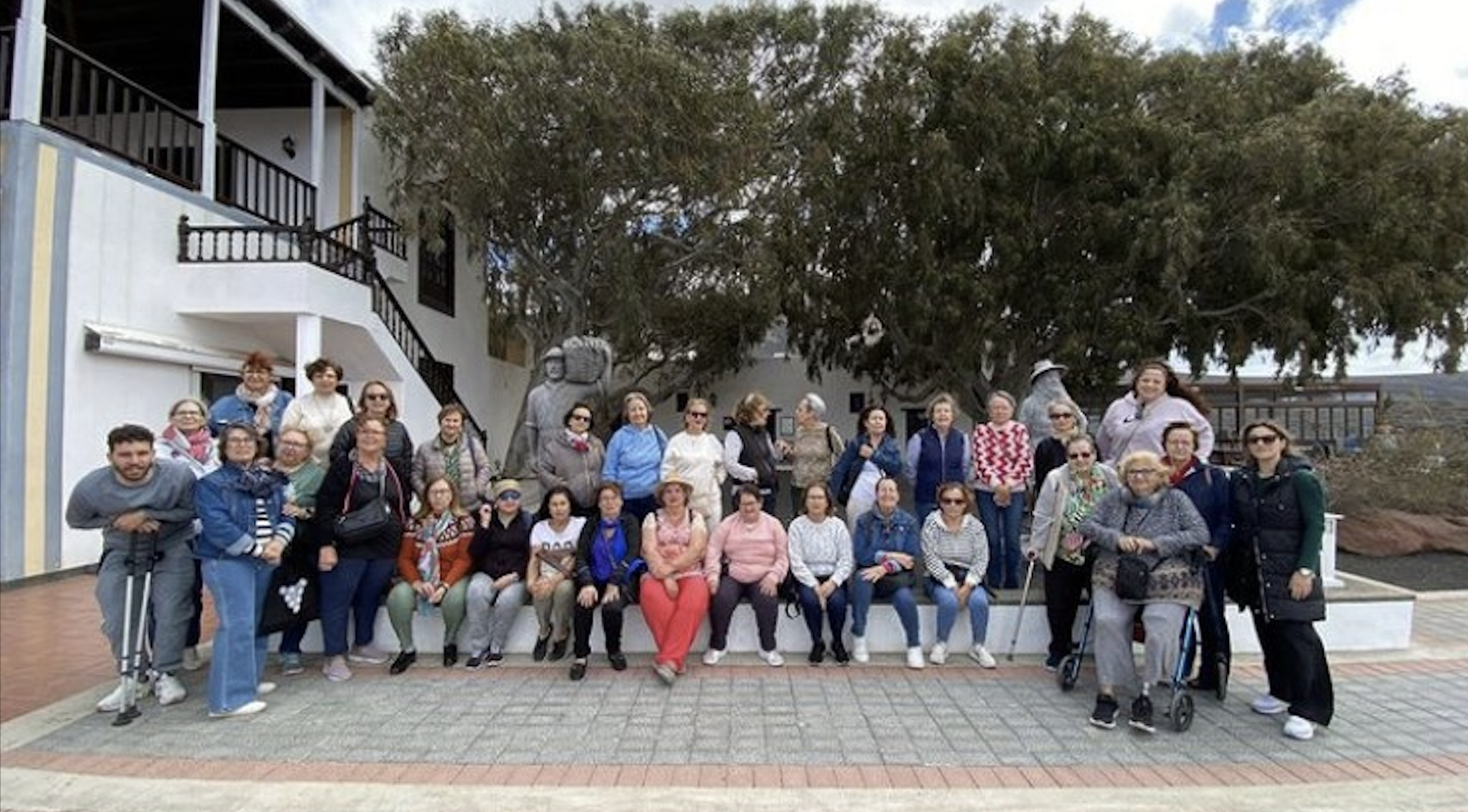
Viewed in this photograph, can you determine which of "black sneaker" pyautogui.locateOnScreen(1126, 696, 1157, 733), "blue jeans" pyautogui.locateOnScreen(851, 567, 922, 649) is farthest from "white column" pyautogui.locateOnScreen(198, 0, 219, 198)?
"black sneaker" pyautogui.locateOnScreen(1126, 696, 1157, 733)

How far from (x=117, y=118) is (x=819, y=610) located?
11.9m

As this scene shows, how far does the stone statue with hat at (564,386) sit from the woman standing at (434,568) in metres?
0.97

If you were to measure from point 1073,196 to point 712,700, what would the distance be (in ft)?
47.8

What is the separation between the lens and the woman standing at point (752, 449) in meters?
6.15

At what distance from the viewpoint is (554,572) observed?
17.7 feet

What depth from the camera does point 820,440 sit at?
6332 mm

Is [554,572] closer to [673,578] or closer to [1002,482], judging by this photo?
[673,578]

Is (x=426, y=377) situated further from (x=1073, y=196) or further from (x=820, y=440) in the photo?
(x=1073, y=196)

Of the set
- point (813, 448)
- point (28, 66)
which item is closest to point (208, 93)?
point (28, 66)

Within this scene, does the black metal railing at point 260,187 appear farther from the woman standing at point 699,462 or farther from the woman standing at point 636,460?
the woman standing at point 699,462

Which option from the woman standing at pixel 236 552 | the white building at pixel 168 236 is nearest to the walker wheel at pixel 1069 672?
the woman standing at pixel 236 552

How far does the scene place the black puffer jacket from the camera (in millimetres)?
4355

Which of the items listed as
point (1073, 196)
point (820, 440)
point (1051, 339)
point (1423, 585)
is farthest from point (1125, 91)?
point (820, 440)

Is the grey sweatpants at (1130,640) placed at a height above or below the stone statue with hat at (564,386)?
below
